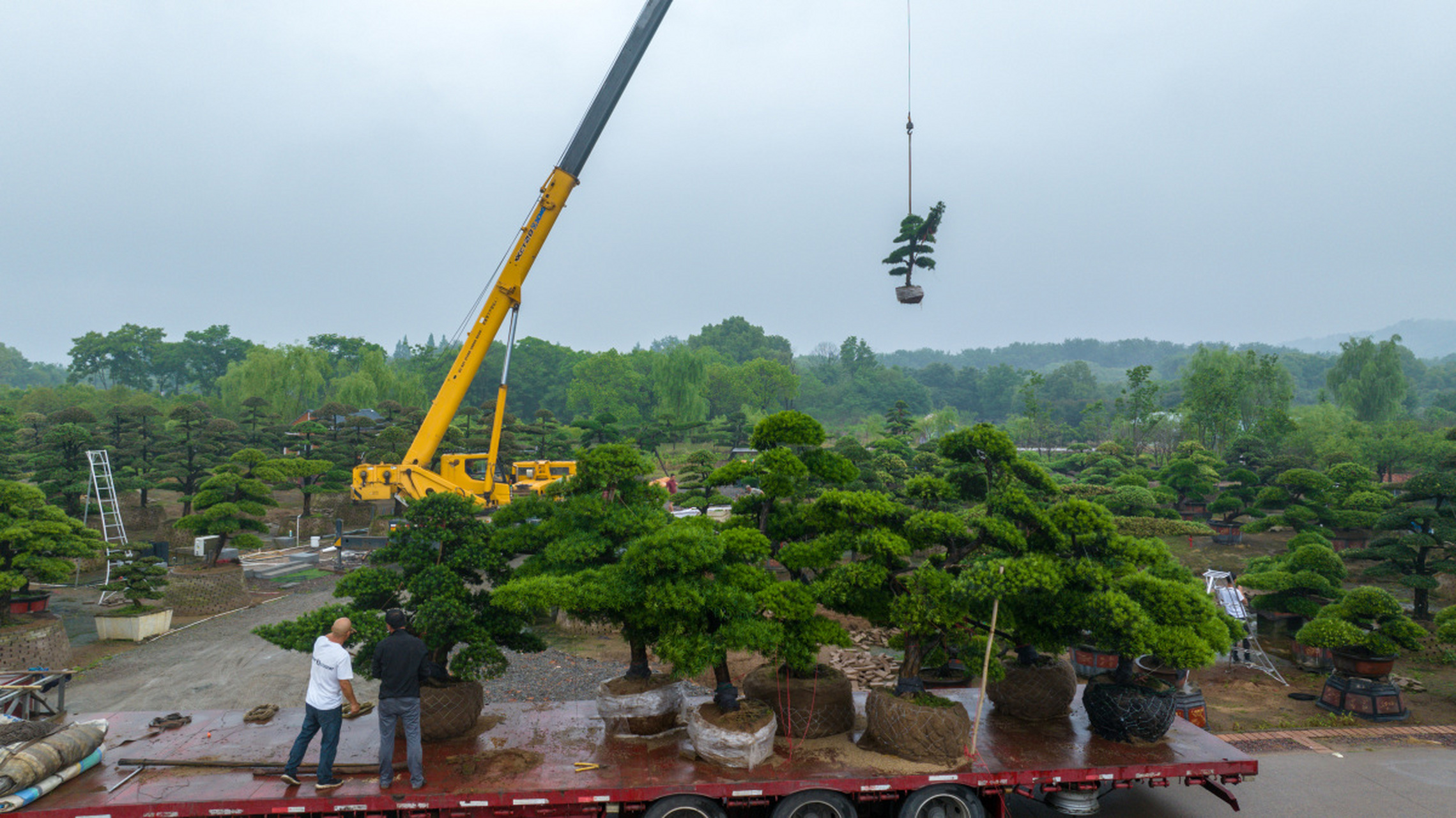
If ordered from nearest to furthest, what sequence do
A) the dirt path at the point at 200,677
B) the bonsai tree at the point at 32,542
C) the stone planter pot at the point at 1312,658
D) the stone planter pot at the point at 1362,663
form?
the stone planter pot at the point at 1362,663 < the dirt path at the point at 200,677 < the stone planter pot at the point at 1312,658 < the bonsai tree at the point at 32,542

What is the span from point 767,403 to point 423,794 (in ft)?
171

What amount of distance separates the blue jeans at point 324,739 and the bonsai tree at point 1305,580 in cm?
1336

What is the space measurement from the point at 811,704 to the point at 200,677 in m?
10.1

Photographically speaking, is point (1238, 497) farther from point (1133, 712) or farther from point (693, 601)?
point (693, 601)

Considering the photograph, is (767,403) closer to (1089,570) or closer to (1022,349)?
(1089,570)

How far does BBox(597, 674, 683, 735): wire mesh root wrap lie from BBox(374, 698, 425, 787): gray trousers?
1743 millimetres

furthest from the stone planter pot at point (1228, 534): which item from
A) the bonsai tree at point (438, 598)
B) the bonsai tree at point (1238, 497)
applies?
the bonsai tree at point (438, 598)

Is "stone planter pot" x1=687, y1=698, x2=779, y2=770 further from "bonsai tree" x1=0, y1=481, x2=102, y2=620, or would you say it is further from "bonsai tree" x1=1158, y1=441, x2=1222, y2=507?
"bonsai tree" x1=1158, y1=441, x2=1222, y2=507

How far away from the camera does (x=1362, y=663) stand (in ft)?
32.0

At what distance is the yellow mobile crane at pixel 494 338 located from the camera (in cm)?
1412

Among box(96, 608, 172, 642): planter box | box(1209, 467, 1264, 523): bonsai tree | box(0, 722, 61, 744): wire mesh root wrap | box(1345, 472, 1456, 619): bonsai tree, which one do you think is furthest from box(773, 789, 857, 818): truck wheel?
box(1209, 467, 1264, 523): bonsai tree

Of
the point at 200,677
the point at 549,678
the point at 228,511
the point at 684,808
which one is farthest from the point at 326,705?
the point at 228,511

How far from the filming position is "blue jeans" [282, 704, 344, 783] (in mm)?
6016

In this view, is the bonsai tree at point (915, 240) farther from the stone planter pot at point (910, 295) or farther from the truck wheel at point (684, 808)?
the truck wheel at point (684, 808)
